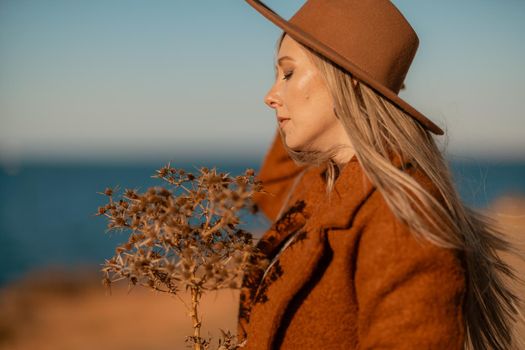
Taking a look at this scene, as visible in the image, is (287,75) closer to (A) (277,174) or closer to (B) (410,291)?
(B) (410,291)

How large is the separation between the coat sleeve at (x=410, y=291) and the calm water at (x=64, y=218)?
1.68 ft

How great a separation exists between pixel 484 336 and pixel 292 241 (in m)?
0.99

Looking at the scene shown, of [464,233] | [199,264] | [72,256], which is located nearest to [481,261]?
[464,233]

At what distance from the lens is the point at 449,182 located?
7.75 ft

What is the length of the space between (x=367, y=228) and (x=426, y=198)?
10.0 inches

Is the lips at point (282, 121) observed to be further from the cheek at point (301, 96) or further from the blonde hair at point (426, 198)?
the blonde hair at point (426, 198)

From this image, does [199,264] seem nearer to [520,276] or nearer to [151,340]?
[520,276]

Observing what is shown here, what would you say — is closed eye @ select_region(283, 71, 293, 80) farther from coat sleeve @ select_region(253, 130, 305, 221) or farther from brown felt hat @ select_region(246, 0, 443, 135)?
coat sleeve @ select_region(253, 130, 305, 221)

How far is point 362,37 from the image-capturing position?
7.19 feet

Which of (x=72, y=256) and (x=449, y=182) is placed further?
(x=72, y=256)

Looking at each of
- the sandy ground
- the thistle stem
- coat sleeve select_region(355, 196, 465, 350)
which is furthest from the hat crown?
the sandy ground

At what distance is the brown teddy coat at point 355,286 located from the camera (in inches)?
74.5

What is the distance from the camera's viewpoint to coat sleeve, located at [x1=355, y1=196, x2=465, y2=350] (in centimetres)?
188

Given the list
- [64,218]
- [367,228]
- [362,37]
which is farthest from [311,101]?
[64,218]
